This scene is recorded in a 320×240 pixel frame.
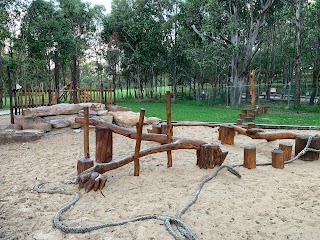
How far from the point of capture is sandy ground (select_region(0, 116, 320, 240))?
→ 8.43ft

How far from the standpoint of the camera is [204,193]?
→ 3.39 metres

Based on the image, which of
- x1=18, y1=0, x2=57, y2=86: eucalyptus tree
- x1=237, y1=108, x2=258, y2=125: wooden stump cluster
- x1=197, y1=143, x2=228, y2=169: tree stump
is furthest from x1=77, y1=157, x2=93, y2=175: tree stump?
x1=18, y1=0, x2=57, y2=86: eucalyptus tree

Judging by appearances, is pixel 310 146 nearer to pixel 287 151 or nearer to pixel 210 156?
pixel 287 151

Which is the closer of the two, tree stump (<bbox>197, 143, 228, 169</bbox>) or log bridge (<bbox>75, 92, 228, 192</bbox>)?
log bridge (<bbox>75, 92, 228, 192</bbox>)

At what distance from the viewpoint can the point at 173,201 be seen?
316 cm

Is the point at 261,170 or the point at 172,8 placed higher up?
the point at 172,8

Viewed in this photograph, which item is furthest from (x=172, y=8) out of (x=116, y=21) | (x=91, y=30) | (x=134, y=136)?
(x=134, y=136)

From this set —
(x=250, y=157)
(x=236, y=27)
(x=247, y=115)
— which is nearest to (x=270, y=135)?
(x=250, y=157)

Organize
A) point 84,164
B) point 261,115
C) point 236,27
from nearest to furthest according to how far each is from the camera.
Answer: point 84,164, point 261,115, point 236,27

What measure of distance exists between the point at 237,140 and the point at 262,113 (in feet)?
22.8

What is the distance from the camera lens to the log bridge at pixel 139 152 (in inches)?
141

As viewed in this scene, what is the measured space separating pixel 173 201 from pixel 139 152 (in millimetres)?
993

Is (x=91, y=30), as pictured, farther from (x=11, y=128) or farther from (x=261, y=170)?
(x=261, y=170)

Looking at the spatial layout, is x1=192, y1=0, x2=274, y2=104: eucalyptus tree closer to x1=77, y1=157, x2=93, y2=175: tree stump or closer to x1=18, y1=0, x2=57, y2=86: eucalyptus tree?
x1=18, y1=0, x2=57, y2=86: eucalyptus tree
